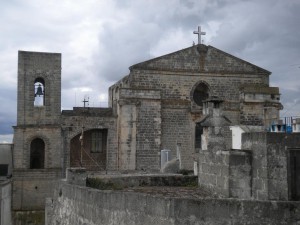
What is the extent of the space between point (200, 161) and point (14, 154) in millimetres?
15175

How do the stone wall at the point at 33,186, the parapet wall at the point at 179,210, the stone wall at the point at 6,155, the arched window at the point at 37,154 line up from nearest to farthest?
the parapet wall at the point at 179,210 < the stone wall at the point at 33,186 < the arched window at the point at 37,154 < the stone wall at the point at 6,155

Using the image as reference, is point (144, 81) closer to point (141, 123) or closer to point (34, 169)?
point (141, 123)

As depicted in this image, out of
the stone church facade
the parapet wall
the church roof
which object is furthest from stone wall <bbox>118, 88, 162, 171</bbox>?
the parapet wall

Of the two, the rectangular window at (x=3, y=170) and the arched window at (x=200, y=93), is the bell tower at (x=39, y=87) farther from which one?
the arched window at (x=200, y=93)

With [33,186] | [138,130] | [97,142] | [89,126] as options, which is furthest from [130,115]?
[33,186]

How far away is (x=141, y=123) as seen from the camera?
2584cm

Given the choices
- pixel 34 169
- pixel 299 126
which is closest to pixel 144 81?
pixel 34 169

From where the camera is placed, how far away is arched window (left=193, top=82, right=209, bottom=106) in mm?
27578

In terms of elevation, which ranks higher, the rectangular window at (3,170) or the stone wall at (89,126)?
the stone wall at (89,126)

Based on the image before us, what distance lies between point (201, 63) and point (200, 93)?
70.7 inches

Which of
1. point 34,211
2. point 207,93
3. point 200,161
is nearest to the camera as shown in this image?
point 200,161

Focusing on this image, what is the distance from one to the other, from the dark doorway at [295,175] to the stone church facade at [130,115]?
16.7 metres

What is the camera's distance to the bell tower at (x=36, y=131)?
24.6 meters

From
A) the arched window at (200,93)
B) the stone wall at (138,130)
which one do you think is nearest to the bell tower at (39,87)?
the stone wall at (138,130)
